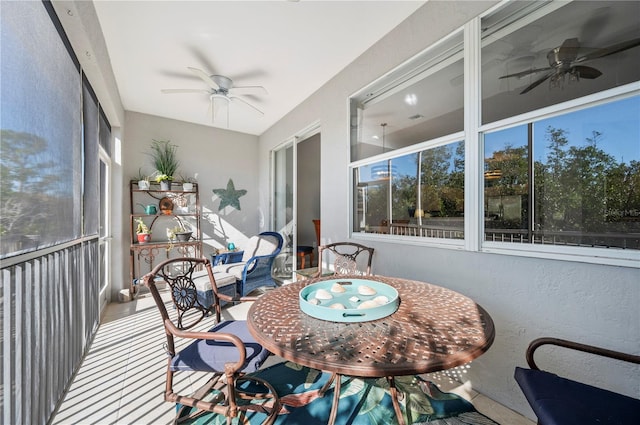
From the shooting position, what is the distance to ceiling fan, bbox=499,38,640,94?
144 cm

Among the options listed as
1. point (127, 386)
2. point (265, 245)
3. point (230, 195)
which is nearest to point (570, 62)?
point (265, 245)

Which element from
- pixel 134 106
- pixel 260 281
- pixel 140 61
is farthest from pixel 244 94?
pixel 260 281

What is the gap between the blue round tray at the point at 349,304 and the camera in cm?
117

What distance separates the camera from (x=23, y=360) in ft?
4.24

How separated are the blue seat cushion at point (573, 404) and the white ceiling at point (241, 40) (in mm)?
A: 2744

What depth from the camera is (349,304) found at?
51.3 inches

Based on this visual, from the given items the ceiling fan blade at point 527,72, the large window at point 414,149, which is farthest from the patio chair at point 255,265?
the ceiling fan blade at point 527,72

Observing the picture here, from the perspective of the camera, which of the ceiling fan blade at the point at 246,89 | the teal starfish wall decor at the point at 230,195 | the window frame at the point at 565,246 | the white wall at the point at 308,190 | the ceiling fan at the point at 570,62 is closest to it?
the window frame at the point at 565,246

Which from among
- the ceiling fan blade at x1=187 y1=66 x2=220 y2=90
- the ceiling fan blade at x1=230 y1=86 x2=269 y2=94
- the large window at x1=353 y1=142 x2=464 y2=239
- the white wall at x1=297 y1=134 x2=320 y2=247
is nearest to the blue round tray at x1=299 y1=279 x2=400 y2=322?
the large window at x1=353 y1=142 x2=464 y2=239

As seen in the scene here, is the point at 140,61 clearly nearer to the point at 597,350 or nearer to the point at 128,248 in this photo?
the point at 128,248

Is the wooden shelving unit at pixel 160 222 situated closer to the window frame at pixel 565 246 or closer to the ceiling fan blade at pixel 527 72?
the window frame at pixel 565 246

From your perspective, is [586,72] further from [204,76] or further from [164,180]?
[164,180]

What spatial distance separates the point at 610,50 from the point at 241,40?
283 centimetres

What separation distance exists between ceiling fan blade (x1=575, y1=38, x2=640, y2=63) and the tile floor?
2.22 metres
